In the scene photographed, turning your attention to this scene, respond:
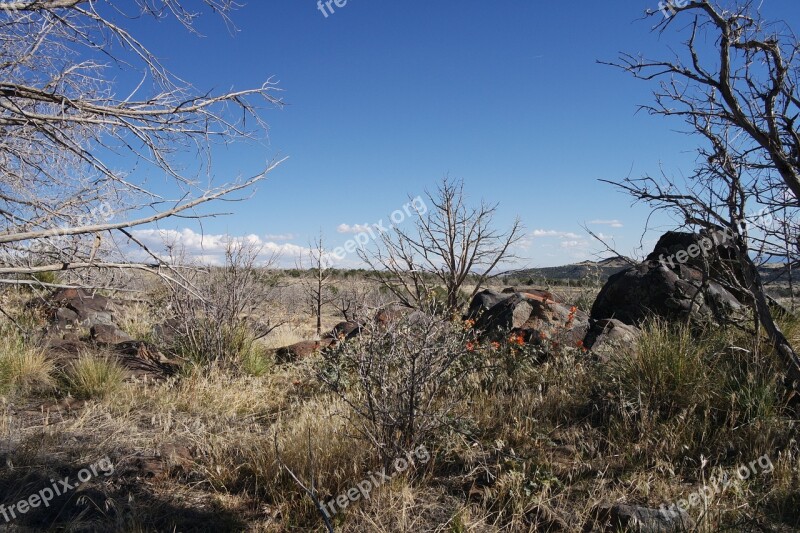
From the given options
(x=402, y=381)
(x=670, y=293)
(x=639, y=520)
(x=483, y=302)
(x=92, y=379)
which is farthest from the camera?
(x=483, y=302)

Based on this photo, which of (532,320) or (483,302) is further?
(483,302)

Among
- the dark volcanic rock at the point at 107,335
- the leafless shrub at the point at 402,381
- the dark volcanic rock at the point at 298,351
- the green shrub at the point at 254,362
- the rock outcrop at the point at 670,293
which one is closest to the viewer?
the leafless shrub at the point at 402,381

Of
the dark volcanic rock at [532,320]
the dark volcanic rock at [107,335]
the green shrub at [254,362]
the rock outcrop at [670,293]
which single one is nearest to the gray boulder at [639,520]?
the dark volcanic rock at [532,320]

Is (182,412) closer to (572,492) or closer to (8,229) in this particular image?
(8,229)

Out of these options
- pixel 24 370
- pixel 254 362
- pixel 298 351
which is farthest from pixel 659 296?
pixel 24 370

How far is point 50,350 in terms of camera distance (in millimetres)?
7395

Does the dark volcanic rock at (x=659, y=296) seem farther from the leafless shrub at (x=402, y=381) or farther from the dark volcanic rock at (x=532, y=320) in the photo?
the leafless shrub at (x=402, y=381)

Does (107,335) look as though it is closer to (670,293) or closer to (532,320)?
(532,320)

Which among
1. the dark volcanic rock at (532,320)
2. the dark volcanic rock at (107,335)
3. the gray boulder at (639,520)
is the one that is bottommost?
the gray boulder at (639,520)

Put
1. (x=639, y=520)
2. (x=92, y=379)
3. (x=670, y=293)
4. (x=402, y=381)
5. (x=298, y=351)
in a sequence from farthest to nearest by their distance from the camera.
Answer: (x=298, y=351)
(x=670, y=293)
(x=92, y=379)
(x=402, y=381)
(x=639, y=520)

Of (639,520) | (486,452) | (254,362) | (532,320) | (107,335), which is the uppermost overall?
(532,320)

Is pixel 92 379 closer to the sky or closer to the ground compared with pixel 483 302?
closer to the ground

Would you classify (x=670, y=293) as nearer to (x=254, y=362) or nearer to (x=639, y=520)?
(x=639, y=520)

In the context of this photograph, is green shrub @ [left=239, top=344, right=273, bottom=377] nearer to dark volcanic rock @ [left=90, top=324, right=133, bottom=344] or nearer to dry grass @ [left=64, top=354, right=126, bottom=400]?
dry grass @ [left=64, top=354, right=126, bottom=400]
